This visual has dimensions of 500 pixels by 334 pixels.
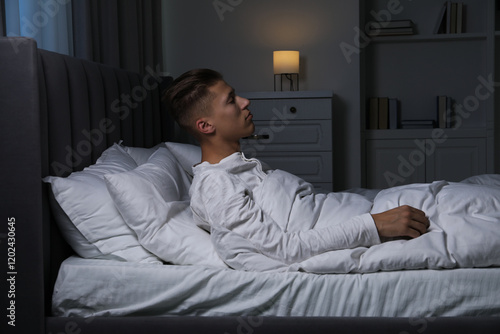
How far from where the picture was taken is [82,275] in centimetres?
153

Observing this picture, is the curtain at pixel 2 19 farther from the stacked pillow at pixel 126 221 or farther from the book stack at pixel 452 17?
the book stack at pixel 452 17

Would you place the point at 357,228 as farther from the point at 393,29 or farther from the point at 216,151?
the point at 393,29

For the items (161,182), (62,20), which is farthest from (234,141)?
(62,20)

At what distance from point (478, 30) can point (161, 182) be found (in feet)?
10.5

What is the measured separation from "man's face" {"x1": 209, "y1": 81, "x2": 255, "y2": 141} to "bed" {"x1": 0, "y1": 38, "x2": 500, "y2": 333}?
1.19ft

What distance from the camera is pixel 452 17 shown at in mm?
4074

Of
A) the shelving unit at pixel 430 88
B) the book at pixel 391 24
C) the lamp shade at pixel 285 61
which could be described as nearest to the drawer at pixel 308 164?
the lamp shade at pixel 285 61

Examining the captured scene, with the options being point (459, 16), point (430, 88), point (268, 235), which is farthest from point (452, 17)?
point (268, 235)

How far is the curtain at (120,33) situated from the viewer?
2682 millimetres

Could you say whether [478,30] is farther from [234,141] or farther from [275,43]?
[234,141]

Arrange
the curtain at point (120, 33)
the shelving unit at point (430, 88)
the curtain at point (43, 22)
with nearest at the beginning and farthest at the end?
1. the curtain at point (43, 22)
2. the curtain at point (120, 33)
3. the shelving unit at point (430, 88)

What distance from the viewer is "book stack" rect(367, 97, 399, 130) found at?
412cm

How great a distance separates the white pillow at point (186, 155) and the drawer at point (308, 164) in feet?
3.67

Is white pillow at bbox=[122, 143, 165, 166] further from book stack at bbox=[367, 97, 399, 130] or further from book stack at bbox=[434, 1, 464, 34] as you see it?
book stack at bbox=[434, 1, 464, 34]
